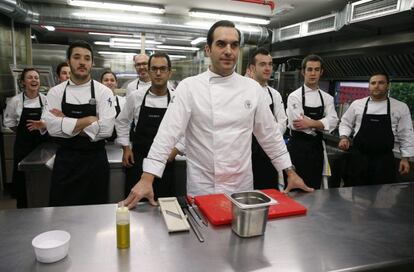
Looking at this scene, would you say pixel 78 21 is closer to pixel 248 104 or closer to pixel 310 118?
pixel 310 118

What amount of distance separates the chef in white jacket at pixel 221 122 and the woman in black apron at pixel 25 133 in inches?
90.6

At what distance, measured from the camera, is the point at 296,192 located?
1.61m

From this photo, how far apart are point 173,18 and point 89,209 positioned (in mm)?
4236

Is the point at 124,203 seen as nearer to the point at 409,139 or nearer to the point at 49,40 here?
the point at 409,139

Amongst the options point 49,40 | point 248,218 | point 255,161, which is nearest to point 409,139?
point 255,161

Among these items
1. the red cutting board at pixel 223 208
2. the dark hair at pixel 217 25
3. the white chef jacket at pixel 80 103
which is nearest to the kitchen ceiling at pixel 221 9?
the white chef jacket at pixel 80 103

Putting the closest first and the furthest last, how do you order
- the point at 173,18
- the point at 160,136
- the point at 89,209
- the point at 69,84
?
the point at 89,209, the point at 160,136, the point at 69,84, the point at 173,18

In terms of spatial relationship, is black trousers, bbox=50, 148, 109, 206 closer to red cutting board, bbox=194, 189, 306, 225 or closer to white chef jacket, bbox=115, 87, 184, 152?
white chef jacket, bbox=115, 87, 184, 152

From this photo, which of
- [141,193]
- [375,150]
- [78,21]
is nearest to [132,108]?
[141,193]

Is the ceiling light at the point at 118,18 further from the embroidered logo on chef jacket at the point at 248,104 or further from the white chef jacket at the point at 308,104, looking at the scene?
the embroidered logo on chef jacket at the point at 248,104

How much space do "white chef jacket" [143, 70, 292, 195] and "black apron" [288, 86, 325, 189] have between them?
48.6 inches

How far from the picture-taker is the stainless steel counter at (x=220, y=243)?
933 mm

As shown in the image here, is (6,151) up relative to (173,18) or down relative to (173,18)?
down

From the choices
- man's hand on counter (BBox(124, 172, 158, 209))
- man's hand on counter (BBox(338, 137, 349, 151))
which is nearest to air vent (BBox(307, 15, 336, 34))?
man's hand on counter (BBox(338, 137, 349, 151))
